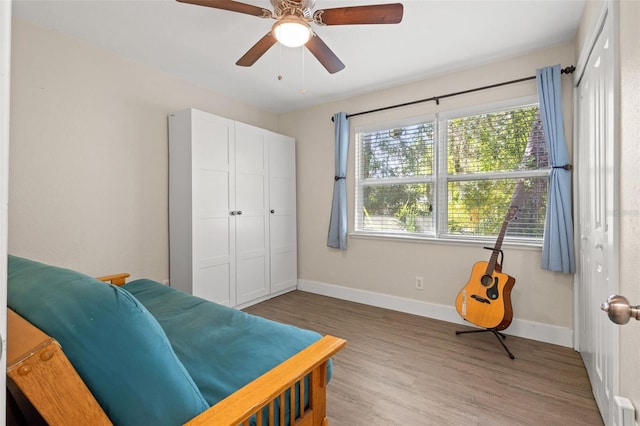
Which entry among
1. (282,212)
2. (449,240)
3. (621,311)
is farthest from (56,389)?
(282,212)

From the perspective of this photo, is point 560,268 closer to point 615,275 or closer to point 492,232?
point 492,232

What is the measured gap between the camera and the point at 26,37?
7.04ft

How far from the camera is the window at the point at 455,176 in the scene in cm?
Answer: 262

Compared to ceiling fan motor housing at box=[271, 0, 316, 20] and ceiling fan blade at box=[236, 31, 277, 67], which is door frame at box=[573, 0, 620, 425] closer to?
ceiling fan motor housing at box=[271, 0, 316, 20]

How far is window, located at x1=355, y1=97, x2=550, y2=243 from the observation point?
2.62 meters

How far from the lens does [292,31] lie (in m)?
1.76

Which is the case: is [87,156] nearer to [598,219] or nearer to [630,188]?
[630,188]

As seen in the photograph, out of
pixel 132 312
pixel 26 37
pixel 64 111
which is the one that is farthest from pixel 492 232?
pixel 26 37

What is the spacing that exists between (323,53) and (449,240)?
2047 mm

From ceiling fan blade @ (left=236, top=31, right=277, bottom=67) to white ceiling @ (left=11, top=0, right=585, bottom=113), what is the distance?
269mm

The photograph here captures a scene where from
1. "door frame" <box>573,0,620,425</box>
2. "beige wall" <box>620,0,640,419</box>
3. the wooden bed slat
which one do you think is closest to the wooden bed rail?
the wooden bed slat

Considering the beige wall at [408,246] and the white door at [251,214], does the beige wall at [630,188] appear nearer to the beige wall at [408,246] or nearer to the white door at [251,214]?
the beige wall at [408,246]

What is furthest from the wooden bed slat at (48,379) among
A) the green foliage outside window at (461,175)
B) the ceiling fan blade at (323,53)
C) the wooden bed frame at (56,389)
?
the green foliage outside window at (461,175)

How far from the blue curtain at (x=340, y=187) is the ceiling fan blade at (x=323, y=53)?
1.33 m
